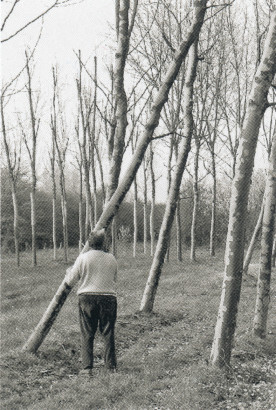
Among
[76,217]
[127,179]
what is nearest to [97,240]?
[127,179]

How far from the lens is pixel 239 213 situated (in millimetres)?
6441

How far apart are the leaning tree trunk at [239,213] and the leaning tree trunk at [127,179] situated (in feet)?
5.93

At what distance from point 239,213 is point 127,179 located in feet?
7.10

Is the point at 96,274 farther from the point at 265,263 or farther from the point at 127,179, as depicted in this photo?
the point at 265,263

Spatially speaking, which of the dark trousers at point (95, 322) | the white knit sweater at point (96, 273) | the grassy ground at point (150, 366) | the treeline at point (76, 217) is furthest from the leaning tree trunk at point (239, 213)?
the treeline at point (76, 217)

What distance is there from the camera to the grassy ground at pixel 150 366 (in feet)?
18.3

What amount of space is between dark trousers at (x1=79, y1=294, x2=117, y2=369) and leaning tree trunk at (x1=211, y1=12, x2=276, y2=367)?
59.6 inches

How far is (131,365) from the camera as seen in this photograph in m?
6.95

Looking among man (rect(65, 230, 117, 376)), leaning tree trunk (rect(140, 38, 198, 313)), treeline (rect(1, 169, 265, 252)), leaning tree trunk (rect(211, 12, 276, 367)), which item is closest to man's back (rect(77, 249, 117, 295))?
man (rect(65, 230, 117, 376))

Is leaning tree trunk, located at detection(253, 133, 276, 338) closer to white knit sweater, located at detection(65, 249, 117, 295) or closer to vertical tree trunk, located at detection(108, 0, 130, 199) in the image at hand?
vertical tree trunk, located at detection(108, 0, 130, 199)

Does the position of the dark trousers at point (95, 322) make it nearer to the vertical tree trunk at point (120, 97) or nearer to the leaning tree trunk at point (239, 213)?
the leaning tree trunk at point (239, 213)

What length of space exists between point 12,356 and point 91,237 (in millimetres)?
2475

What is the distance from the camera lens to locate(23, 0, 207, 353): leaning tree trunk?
24.6ft

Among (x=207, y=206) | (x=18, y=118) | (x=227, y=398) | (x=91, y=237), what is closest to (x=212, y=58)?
(x=18, y=118)
